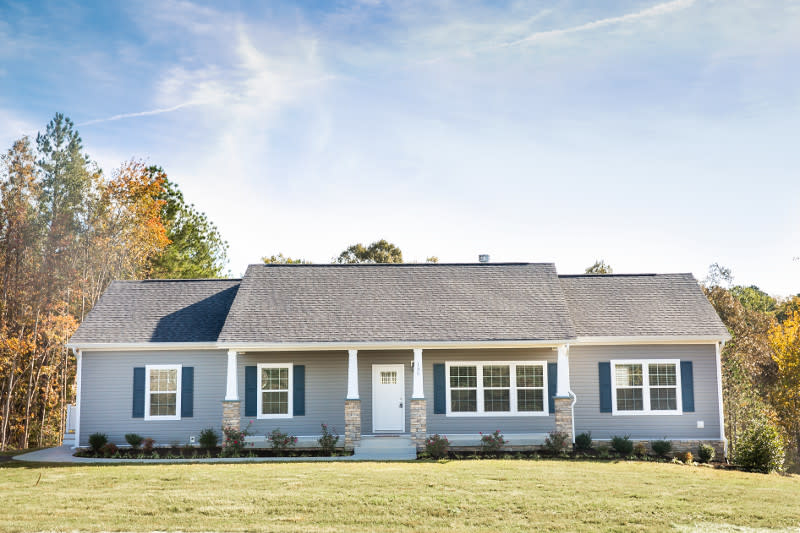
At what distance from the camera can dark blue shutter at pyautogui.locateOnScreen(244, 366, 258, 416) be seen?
1992cm

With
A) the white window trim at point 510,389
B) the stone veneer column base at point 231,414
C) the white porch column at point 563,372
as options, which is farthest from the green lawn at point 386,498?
the white window trim at point 510,389

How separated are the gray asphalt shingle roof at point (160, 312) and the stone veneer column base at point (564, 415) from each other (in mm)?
9659

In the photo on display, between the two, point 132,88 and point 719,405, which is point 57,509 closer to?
point 132,88

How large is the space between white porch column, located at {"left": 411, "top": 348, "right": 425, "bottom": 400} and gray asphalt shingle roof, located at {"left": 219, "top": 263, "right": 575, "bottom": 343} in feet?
1.41

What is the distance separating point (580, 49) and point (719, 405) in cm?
1071

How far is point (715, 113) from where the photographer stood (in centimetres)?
2167

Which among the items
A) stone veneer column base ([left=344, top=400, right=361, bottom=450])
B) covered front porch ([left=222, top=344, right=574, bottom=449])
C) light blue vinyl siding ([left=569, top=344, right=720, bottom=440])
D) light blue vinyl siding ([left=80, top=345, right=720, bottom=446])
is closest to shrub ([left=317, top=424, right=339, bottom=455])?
stone veneer column base ([left=344, top=400, right=361, bottom=450])

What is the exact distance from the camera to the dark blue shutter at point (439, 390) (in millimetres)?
19891

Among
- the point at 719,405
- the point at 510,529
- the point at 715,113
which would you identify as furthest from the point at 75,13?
the point at 719,405

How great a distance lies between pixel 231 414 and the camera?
1875cm

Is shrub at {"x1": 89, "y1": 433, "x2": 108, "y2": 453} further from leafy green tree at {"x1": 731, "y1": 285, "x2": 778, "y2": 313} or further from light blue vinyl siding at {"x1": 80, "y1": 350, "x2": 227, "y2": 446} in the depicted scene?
leafy green tree at {"x1": 731, "y1": 285, "x2": 778, "y2": 313}

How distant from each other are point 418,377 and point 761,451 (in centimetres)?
886

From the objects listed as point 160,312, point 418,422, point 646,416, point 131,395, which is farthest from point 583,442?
point 160,312

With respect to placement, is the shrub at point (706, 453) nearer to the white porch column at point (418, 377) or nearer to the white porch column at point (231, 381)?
the white porch column at point (418, 377)
